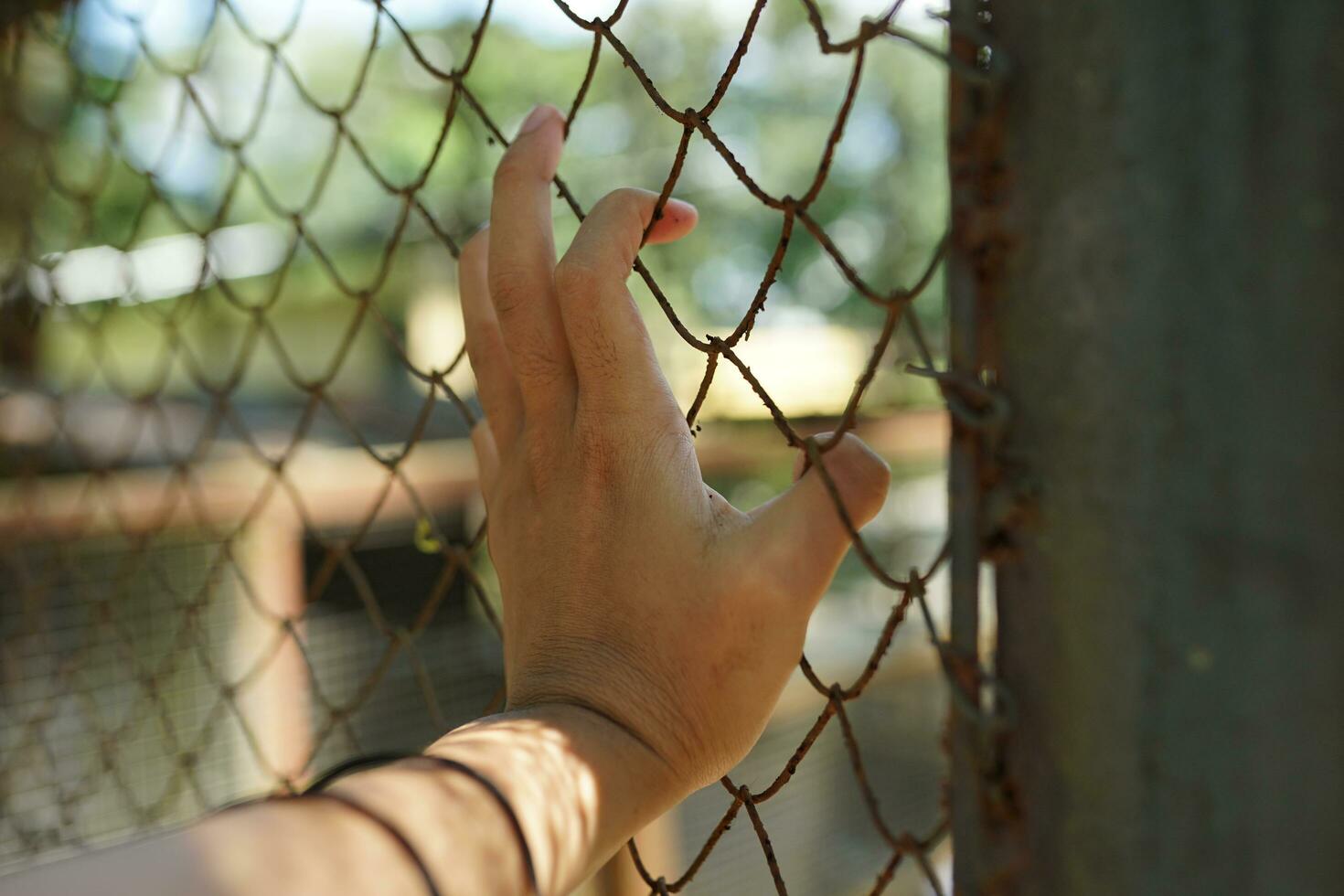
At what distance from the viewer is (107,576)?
289 cm

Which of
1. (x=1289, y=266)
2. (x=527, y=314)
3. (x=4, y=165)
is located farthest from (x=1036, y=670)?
(x=4, y=165)

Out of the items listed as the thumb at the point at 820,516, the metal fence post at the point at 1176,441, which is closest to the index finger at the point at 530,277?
the thumb at the point at 820,516

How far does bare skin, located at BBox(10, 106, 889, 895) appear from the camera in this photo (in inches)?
14.6

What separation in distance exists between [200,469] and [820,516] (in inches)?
85.3

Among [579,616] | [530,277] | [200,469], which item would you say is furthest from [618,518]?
[200,469]

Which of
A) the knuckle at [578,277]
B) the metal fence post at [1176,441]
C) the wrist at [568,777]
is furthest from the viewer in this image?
the knuckle at [578,277]

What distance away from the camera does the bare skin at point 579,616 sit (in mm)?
A: 371

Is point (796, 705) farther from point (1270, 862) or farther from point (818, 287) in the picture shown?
point (818, 287)

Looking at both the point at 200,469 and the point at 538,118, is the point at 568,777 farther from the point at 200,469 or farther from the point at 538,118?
the point at 200,469

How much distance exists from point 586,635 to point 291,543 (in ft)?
9.02

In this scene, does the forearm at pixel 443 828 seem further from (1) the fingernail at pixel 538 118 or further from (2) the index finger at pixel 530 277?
(1) the fingernail at pixel 538 118

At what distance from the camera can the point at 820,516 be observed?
47cm

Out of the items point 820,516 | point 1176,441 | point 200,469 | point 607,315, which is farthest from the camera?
point 200,469

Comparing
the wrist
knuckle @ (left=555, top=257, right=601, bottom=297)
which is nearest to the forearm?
the wrist
